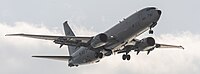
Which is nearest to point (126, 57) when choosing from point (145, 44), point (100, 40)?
point (145, 44)

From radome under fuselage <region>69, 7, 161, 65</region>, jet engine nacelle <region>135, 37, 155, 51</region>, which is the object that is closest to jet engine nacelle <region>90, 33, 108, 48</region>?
radome under fuselage <region>69, 7, 161, 65</region>

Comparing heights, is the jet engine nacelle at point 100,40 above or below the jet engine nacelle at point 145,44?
below

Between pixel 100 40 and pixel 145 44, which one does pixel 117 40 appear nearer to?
pixel 100 40

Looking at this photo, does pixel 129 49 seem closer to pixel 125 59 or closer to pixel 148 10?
pixel 125 59

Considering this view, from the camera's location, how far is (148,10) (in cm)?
6253

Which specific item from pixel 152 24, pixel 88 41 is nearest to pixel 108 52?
pixel 88 41

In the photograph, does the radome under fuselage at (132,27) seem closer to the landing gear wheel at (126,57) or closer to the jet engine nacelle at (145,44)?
the jet engine nacelle at (145,44)

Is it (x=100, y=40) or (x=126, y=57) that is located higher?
(x=126, y=57)

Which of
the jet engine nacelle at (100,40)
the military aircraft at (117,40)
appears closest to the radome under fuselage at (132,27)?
the military aircraft at (117,40)

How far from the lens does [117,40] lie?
63062 mm

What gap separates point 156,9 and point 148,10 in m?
1.03

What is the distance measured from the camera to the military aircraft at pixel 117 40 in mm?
61844

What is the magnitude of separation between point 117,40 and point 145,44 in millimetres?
7218

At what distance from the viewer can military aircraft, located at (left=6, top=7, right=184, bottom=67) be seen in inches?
2435
